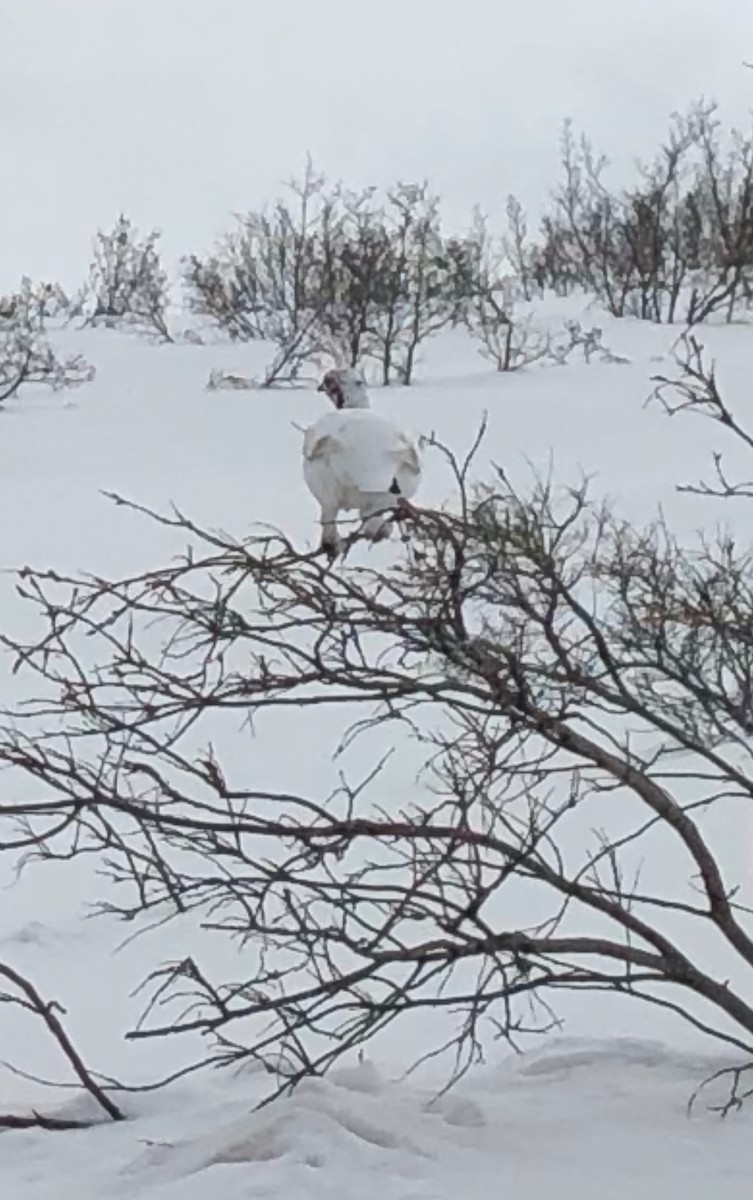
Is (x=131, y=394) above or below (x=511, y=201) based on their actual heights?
below

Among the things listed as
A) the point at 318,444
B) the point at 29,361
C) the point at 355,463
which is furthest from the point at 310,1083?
the point at 29,361

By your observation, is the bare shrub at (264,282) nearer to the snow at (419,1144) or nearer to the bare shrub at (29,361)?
the bare shrub at (29,361)

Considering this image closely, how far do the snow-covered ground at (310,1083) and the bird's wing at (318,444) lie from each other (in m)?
0.93

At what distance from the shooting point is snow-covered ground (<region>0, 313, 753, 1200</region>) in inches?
121

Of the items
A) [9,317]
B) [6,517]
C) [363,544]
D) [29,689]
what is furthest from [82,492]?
[9,317]

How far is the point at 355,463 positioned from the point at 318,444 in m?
0.28

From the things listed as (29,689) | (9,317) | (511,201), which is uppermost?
(511,201)

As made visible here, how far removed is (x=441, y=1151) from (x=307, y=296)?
15016 millimetres

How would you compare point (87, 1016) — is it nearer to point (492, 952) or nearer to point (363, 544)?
point (492, 952)

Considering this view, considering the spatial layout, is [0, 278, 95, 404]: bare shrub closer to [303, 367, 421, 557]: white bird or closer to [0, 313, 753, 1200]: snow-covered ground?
[0, 313, 753, 1200]: snow-covered ground

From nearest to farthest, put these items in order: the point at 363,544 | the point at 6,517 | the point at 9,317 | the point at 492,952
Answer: the point at 492,952 → the point at 363,544 → the point at 6,517 → the point at 9,317

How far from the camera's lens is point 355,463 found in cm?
908

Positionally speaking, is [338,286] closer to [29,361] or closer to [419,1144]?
[29,361]

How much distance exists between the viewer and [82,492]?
11578 millimetres
